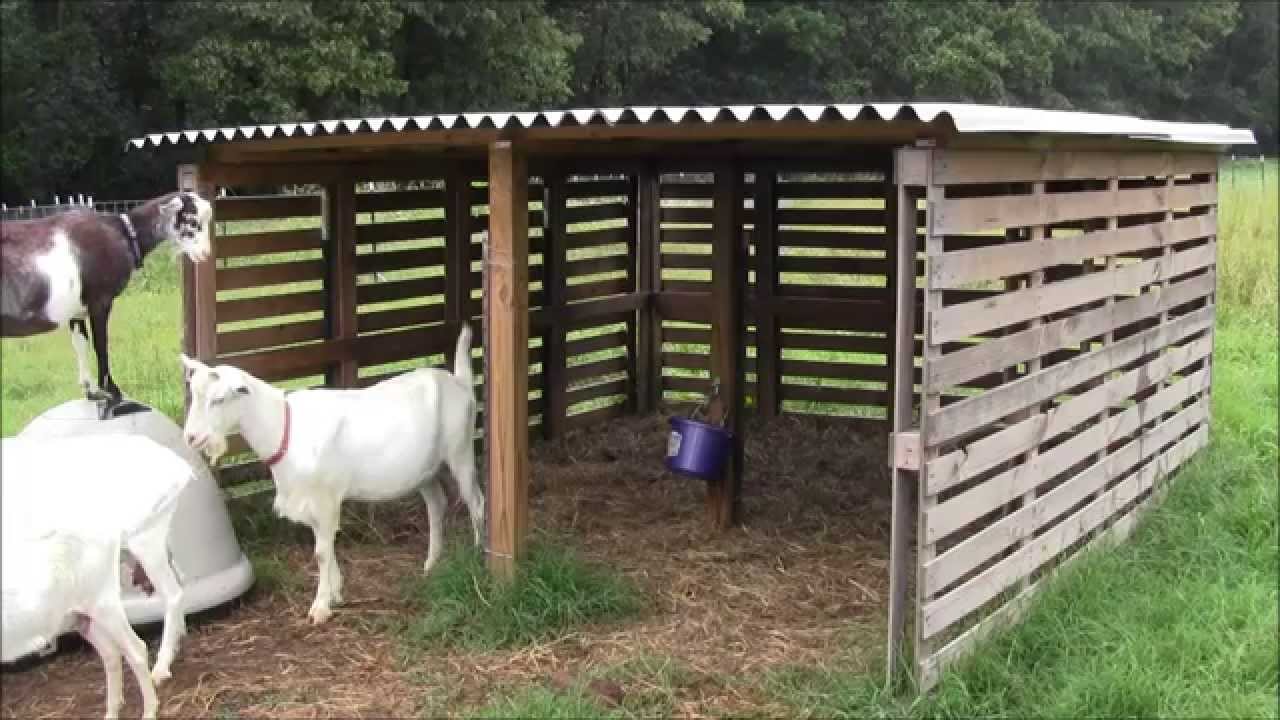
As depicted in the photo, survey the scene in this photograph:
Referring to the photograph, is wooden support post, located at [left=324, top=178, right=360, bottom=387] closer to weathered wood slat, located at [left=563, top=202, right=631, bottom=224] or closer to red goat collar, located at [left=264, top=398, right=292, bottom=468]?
red goat collar, located at [left=264, top=398, right=292, bottom=468]

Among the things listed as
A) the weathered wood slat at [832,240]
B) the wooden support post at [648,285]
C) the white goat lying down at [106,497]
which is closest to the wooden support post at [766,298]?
the weathered wood slat at [832,240]

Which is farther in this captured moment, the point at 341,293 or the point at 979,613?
the point at 341,293

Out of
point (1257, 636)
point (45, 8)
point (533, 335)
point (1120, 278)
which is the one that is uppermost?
point (45, 8)

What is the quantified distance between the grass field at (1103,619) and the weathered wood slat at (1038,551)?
0.14 meters

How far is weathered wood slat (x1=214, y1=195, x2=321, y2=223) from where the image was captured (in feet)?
22.0

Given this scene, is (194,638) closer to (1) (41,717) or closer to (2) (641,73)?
(1) (41,717)

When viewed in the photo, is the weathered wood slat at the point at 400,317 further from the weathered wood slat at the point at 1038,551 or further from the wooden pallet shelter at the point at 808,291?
the weathered wood slat at the point at 1038,551

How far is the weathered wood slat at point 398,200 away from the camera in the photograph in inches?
300

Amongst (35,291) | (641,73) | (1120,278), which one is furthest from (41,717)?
(641,73)

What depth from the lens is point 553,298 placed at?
9.29 meters

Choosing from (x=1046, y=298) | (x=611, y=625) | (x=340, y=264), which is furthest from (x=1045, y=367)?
(x=340, y=264)

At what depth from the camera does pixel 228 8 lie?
2258 cm

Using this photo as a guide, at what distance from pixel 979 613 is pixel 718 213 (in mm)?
2547

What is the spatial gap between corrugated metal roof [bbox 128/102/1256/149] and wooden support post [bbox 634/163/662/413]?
422 cm
